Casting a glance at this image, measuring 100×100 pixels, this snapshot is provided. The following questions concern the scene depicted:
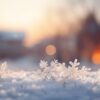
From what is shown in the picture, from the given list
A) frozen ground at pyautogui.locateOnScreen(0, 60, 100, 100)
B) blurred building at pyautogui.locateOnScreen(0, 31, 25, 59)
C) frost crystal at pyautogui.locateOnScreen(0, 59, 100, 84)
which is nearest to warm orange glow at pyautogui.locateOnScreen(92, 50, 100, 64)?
blurred building at pyautogui.locateOnScreen(0, 31, 25, 59)

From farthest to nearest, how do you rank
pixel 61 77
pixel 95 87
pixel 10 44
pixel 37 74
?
pixel 10 44, pixel 37 74, pixel 61 77, pixel 95 87

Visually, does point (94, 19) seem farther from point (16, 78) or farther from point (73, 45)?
point (16, 78)

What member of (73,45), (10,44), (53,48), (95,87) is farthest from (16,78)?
(10,44)

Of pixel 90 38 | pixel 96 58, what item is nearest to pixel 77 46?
pixel 90 38

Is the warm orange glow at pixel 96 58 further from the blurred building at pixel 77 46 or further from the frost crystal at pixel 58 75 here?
the frost crystal at pixel 58 75

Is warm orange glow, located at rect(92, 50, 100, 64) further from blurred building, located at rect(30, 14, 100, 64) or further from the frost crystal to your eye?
the frost crystal

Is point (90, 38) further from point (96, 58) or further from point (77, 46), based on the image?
point (96, 58)

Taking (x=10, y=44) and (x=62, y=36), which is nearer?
(x=62, y=36)

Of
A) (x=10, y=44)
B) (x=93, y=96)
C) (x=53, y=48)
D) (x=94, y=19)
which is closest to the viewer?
(x=93, y=96)

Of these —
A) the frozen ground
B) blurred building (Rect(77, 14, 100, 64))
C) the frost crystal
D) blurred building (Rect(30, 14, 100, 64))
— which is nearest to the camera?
the frozen ground
